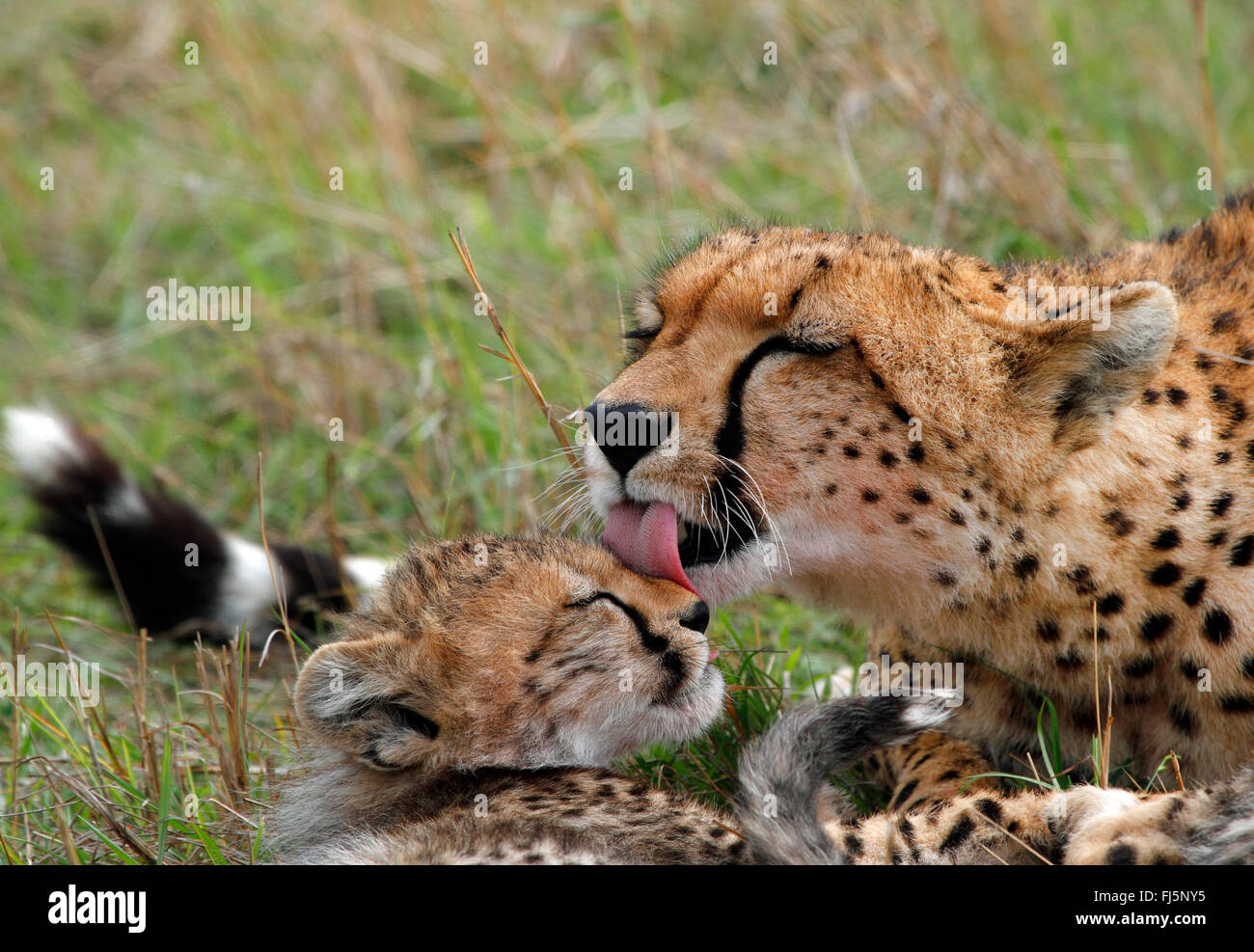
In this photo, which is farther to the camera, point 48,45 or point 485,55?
point 48,45

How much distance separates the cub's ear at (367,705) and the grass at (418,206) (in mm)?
415

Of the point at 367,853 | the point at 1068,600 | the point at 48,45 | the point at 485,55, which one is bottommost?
the point at 367,853

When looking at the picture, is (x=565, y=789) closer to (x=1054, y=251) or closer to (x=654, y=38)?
(x=1054, y=251)

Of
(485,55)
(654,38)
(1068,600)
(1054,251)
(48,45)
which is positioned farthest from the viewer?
(48,45)

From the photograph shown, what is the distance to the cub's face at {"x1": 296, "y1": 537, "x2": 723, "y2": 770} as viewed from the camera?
248 centimetres

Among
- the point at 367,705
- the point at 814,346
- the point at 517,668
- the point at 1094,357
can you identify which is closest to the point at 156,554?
the point at 367,705

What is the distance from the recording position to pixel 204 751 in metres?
3.14

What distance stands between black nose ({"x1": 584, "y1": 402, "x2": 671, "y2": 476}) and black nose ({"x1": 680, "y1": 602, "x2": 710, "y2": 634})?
27 cm

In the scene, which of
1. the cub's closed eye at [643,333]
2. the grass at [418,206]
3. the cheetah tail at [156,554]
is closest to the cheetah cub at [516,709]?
the grass at [418,206]

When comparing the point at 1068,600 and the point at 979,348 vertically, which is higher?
the point at 979,348

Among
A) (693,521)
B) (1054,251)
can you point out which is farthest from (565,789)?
(1054,251)

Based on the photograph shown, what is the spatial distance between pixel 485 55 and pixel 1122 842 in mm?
4341

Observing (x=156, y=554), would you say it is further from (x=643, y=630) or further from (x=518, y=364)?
(x=643, y=630)

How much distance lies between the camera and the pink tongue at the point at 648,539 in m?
2.61
